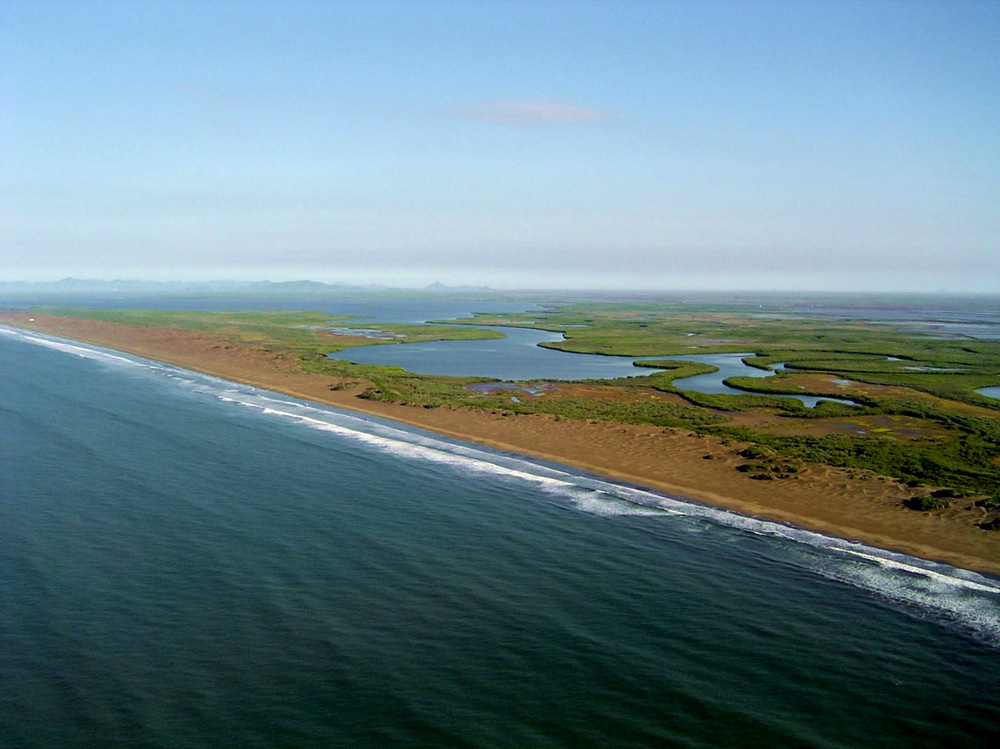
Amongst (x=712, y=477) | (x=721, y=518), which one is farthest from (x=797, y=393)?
(x=721, y=518)

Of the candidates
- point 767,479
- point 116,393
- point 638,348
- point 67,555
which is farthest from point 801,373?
point 67,555

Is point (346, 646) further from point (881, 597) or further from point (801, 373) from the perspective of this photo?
point (801, 373)

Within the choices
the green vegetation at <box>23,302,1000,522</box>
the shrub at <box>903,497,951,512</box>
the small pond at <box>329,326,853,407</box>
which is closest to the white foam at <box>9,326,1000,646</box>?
the shrub at <box>903,497,951,512</box>

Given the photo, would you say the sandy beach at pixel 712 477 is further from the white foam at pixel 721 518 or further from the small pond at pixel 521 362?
the small pond at pixel 521 362

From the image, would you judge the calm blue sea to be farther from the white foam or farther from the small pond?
the small pond

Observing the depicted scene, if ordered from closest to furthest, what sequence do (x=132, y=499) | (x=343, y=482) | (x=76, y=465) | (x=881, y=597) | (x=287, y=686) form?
1. (x=287, y=686)
2. (x=881, y=597)
3. (x=132, y=499)
4. (x=343, y=482)
5. (x=76, y=465)

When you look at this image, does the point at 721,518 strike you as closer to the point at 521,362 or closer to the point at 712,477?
the point at 712,477

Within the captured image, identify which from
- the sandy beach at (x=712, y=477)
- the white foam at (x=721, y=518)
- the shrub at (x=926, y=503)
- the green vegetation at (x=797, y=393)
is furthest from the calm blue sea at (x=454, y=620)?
the green vegetation at (x=797, y=393)
